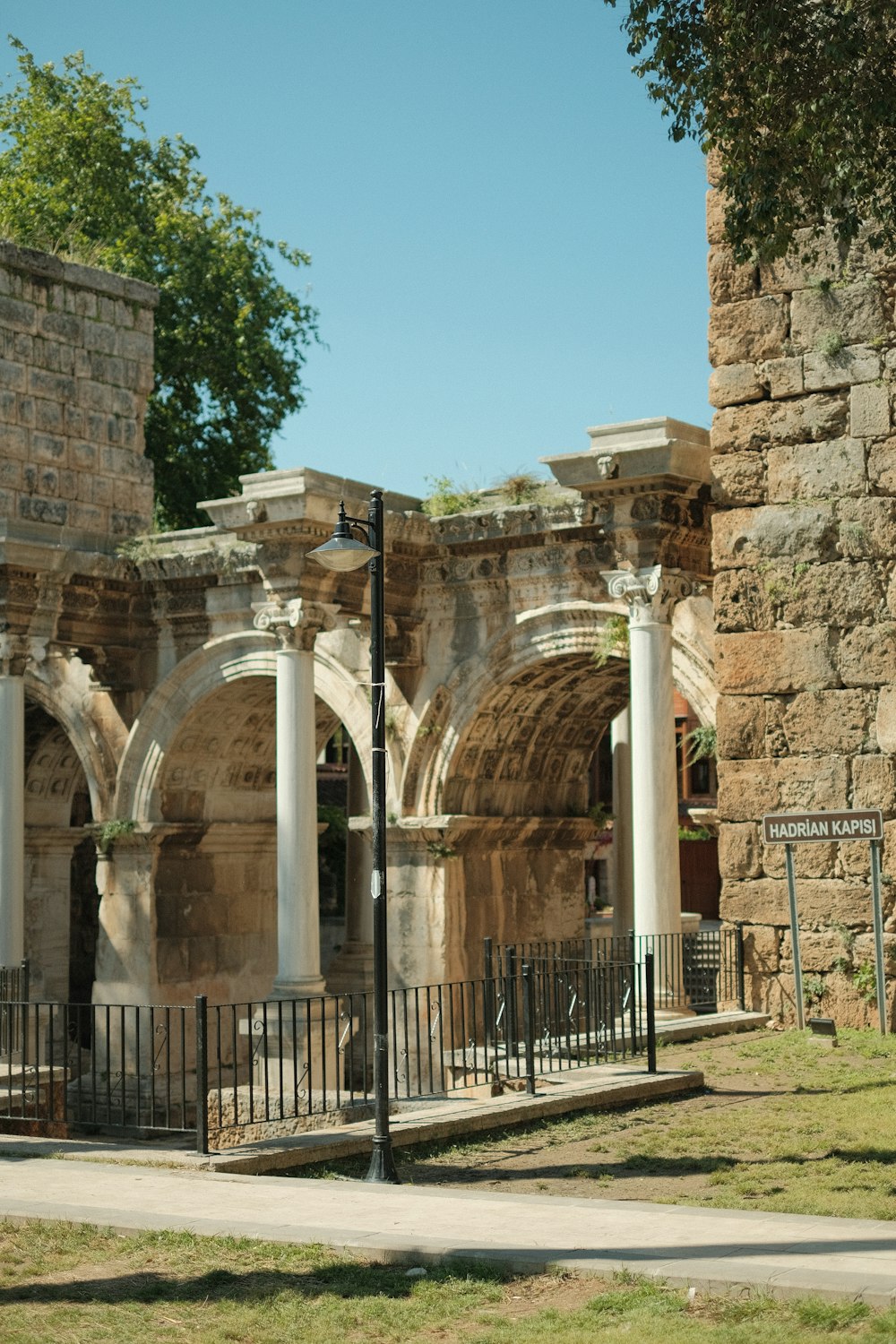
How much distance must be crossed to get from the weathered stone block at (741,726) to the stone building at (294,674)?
2.63 m

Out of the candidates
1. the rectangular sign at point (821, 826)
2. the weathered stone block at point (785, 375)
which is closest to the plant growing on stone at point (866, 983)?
the rectangular sign at point (821, 826)

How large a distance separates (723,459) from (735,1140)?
5.76 metres

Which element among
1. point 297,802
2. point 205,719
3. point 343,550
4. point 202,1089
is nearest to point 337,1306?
point 202,1089

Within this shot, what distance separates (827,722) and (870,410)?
2.41 meters

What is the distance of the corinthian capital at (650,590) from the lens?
16922 millimetres

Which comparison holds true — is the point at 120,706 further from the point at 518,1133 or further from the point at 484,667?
the point at 518,1133

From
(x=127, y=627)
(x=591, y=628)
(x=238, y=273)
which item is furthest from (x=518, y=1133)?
(x=238, y=273)

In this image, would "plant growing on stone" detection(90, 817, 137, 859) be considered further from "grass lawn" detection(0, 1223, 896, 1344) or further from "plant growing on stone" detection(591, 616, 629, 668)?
"grass lawn" detection(0, 1223, 896, 1344)

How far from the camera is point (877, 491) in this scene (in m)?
13.6

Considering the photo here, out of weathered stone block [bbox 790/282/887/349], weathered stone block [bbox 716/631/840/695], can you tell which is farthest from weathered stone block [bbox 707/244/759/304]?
weathered stone block [bbox 716/631/840/695]

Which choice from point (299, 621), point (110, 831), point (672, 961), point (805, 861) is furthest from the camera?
point (110, 831)

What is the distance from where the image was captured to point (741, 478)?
14.0 m

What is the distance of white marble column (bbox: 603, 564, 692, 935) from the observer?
16.7 metres

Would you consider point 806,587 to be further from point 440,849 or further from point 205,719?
point 205,719
